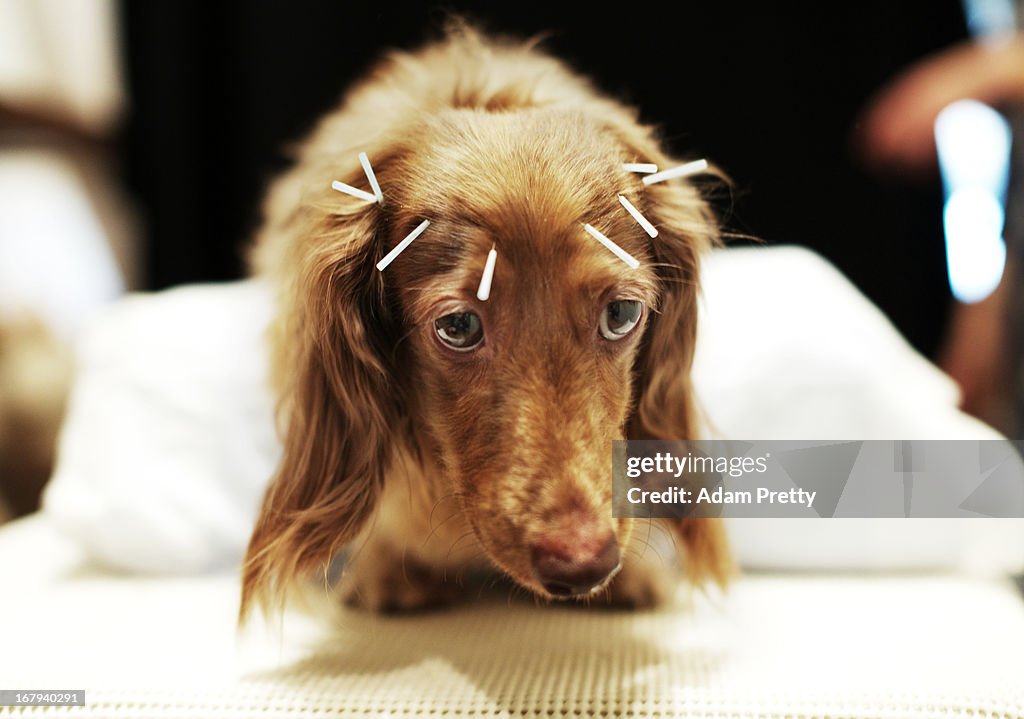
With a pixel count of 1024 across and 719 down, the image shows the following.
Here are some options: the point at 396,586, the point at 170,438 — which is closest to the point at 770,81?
the point at 396,586

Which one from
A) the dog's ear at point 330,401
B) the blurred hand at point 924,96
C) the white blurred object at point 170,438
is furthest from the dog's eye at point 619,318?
the white blurred object at point 170,438

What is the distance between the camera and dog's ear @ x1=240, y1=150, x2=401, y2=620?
880 mm

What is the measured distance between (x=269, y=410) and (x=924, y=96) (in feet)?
3.50

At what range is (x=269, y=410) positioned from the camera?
123 centimetres

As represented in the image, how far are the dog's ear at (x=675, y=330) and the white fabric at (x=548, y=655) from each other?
11 centimetres

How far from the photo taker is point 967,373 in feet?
3.62

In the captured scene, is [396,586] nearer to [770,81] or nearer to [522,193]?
[522,193]

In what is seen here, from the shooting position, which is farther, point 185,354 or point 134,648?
point 185,354

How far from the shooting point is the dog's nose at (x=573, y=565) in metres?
0.70

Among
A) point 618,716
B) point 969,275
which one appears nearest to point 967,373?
point 969,275

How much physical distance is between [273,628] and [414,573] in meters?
0.19

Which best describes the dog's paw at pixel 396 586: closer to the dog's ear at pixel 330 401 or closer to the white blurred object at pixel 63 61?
the dog's ear at pixel 330 401

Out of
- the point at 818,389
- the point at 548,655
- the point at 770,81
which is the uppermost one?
the point at 770,81

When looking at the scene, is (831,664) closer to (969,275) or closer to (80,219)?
(969,275)
